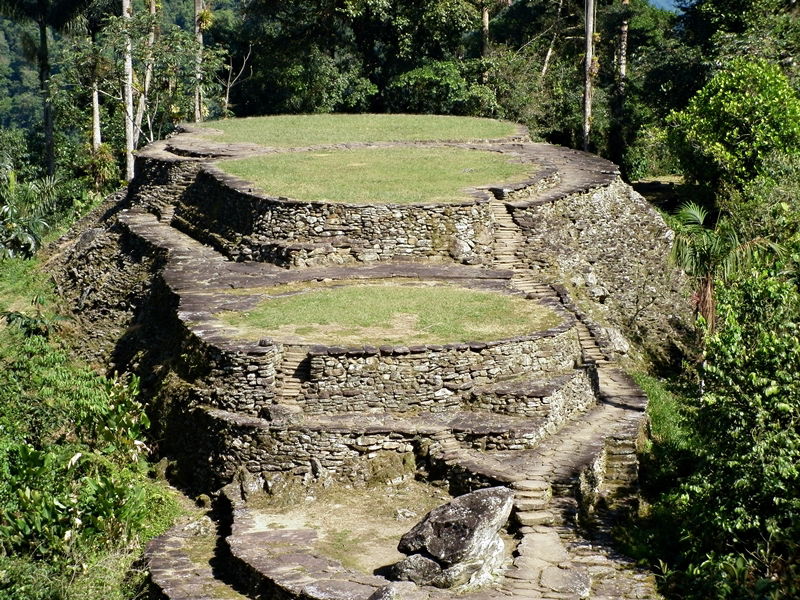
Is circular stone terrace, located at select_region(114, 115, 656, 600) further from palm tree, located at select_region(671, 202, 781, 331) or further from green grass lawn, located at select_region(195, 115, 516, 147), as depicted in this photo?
green grass lawn, located at select_region(195, 115, 516, 147)

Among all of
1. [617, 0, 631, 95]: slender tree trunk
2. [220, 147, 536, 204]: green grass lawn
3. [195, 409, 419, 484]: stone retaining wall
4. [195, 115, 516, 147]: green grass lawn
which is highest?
[617, 0, 631, 95]: slender tree trunk

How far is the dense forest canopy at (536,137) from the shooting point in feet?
44.4

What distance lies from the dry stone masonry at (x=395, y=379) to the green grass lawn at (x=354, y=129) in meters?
4.38

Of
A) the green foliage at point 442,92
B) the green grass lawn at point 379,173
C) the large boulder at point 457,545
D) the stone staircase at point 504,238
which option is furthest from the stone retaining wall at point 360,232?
the green foliage at point 442,92

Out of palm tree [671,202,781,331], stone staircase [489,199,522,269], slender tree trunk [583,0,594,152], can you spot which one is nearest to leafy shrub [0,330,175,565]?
stone staircase [489,199,522,269]

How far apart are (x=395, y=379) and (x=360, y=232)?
18.4 feet

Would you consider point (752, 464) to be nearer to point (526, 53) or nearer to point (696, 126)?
point (696, 126)

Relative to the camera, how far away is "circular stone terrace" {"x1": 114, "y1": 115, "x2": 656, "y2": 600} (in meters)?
14.5

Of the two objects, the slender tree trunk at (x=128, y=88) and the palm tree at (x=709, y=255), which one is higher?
the slender tree trunk at (x=128, y=88)

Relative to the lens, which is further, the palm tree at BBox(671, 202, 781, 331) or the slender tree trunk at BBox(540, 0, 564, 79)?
the slender tree trunk at BBox(540, 0, 564, 79)

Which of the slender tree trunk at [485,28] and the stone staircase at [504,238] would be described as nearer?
the stone staircase at [504,238]

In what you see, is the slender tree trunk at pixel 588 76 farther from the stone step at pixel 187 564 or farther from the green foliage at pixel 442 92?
the stone step at pixel 187 564

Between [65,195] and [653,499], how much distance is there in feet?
82.2

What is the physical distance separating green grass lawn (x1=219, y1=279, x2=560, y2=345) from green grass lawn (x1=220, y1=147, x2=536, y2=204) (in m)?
2.74
